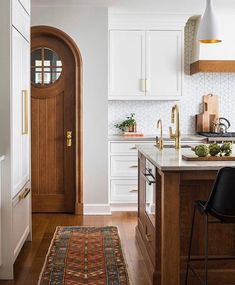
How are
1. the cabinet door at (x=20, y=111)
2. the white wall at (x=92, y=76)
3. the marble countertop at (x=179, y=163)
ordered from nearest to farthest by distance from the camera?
the marble countertop at (x=179, y=163)
the cabinet door at (x=20, y=111)
the white wall at (x=92, y=76)

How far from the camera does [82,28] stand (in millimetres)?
6121

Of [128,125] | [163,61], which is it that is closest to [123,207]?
[128,125]

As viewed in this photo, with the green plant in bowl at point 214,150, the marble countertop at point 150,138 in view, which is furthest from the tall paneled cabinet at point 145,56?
the green plant in bowl at point 214,150

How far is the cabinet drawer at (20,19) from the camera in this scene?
394 centimetres

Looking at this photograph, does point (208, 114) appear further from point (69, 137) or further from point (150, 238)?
point (150, 238)

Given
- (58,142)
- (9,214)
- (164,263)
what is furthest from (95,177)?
(164,263)

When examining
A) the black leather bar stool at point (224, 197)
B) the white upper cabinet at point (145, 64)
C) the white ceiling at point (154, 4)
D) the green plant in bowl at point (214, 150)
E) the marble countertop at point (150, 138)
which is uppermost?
the white ceiling at point (154, 4)

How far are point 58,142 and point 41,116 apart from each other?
1.25 ft

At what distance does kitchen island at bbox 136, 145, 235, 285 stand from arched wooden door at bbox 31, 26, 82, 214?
2.18 metres

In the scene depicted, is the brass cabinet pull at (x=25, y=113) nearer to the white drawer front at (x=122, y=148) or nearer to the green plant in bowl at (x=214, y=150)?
the green plant in bowl at (x=214, y=150)

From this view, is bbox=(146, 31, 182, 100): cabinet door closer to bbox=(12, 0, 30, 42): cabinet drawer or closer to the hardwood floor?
the hardwood floor

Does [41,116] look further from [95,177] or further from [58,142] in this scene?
[95,177]

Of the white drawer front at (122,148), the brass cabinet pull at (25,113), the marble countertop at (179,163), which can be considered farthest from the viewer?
the white drawer front at (122,148)

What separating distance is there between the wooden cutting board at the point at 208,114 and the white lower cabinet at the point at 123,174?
0.93 metres
